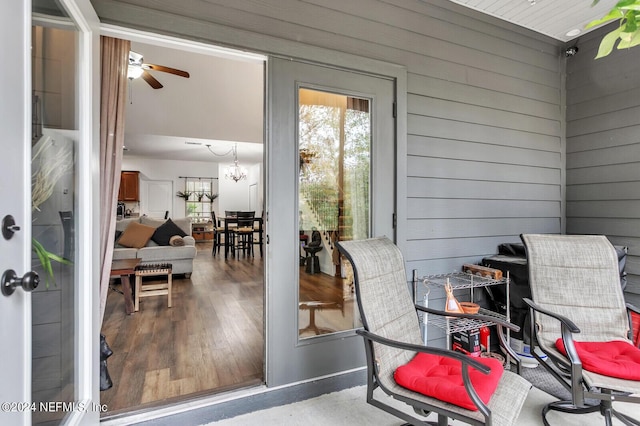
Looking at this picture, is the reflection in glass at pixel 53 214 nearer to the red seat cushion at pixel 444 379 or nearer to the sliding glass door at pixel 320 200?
the sliding glass door at pixel 320 200

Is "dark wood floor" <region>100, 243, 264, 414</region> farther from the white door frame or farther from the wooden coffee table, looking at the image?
the white door frame

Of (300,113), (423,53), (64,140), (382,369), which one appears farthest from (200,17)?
(382,369)

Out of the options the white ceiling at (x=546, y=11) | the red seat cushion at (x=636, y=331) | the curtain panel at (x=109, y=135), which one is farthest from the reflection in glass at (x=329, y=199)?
the red seat cushion at (x=636, y=331)

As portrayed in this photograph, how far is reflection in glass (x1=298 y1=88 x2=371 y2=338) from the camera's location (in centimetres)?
229

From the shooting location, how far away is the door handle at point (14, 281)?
0.96 meters

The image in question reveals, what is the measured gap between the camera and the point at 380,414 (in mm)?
2012

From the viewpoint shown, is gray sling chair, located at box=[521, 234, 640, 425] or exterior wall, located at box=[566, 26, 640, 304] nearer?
gray sling chair, located at box=[521, 234, 640, 425]

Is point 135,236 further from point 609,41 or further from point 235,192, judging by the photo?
point 235,192

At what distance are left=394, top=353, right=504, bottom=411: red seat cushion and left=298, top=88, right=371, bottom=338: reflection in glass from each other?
0.80 metres

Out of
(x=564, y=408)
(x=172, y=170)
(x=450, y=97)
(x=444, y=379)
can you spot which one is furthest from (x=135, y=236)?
(x=172, y=170)

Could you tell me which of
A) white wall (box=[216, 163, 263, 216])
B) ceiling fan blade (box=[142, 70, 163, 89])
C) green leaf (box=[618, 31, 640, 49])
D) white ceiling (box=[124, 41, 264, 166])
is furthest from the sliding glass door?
white wall (box=[216, 163, 263, 216])

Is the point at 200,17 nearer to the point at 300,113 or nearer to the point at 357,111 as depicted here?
the point at 300,113

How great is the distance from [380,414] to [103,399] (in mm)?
1768

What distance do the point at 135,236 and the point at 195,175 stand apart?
6371 mm
